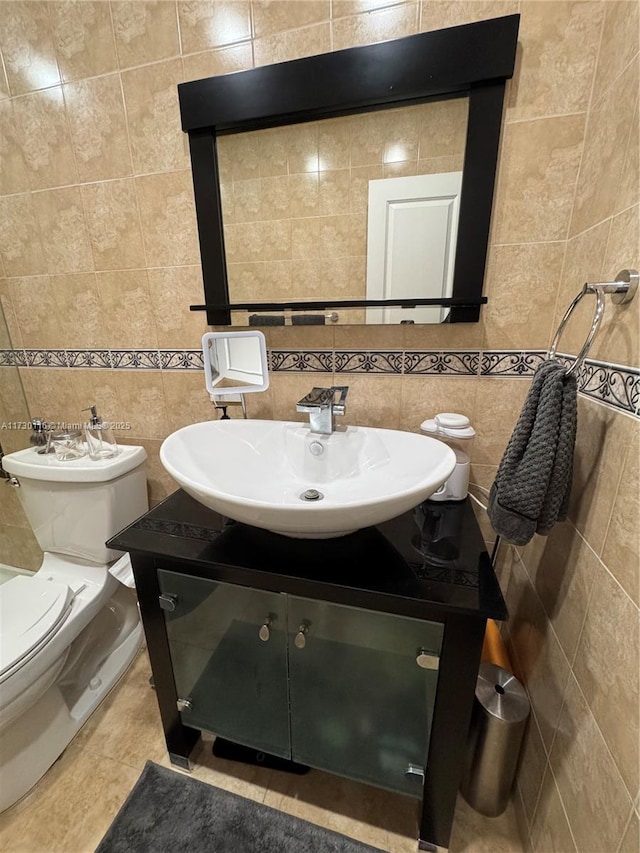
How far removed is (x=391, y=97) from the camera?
844 millimetres

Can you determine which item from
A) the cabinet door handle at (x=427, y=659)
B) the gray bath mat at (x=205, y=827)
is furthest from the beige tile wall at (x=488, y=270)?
the gray bath mat at (x=205, y=827)

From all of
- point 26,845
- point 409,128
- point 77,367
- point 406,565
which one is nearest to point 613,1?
point 409,128

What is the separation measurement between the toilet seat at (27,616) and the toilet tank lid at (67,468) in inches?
13.5

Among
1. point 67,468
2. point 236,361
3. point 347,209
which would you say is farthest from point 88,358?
point 347,209

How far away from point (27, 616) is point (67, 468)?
43cm

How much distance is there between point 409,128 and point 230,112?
0.48m

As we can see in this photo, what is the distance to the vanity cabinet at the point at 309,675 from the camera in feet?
2.46

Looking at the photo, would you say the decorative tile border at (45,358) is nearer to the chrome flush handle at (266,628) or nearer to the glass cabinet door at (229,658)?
the glass cabinet door at (229,658)

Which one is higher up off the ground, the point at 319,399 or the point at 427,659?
the point at 319,399

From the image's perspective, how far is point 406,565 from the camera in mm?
728

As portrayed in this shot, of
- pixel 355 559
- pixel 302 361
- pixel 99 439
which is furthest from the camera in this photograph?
pixel 99 439

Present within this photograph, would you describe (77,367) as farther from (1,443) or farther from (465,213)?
(465,213)

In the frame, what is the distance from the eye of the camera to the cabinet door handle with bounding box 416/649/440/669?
2.30 ft

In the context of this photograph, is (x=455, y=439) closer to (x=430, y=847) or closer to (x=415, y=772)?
(x=415, y=772)
